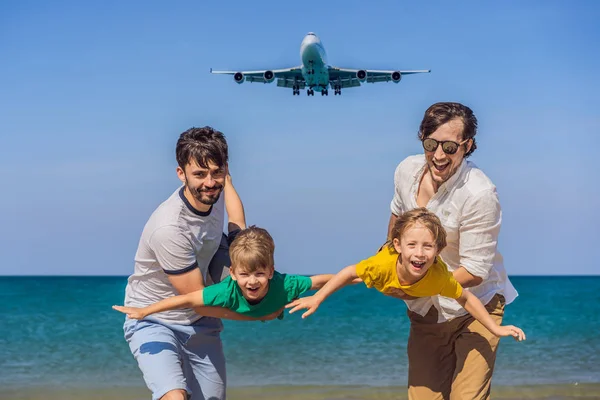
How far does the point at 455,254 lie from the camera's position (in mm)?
4551

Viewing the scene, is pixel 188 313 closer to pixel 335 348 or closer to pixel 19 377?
pixel 19 377

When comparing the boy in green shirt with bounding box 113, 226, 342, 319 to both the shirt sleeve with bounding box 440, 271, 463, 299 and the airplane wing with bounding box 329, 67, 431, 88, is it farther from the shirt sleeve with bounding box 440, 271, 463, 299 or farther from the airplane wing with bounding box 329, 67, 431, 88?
the airplane wing with bounding box 329, 67, 431, 88

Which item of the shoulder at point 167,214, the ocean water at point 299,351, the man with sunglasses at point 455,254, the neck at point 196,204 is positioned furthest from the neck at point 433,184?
the ocean water at point 299,351

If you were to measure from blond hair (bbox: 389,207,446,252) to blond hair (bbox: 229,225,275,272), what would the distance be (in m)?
0.70

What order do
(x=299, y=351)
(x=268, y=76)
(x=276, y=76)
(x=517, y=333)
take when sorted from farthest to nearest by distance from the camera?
1. (x=276, y=76)
2. (x=268, y=76)
3. (x=299, y=351)
4. (x=517, y=333)

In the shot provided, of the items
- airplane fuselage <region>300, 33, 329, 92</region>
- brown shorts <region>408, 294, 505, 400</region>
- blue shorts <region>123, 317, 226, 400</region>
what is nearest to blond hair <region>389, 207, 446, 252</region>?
brown shorts <region>408, 294, 505, 400</region>

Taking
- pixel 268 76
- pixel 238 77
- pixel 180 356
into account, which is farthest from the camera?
pixel 268 76

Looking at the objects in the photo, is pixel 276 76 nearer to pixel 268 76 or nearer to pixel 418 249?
pixel 268 76

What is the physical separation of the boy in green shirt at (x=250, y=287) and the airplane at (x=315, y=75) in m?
30.8

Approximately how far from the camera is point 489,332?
460 cm

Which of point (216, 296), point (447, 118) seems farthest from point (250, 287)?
point (447, 118)

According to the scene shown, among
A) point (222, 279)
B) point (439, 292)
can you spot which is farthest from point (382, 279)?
point (222, 279)

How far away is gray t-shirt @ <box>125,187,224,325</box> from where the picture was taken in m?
4.16

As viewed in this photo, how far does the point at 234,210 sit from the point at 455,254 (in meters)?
1.36
